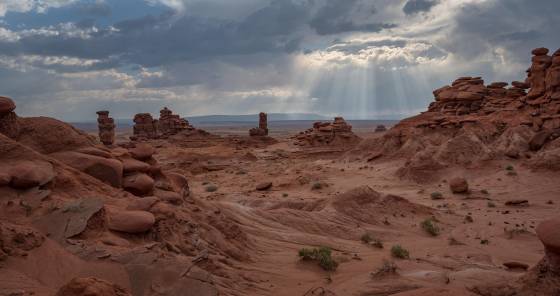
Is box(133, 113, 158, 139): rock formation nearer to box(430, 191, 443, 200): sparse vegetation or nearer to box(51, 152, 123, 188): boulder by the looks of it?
box(430, 191, 443, 200): sparse vegetation

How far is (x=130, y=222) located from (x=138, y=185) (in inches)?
88.3

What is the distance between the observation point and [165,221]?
7.23 metres

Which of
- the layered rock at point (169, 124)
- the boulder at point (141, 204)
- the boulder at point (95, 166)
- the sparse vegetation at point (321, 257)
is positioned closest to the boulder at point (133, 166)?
the boulder at point (95, 166)

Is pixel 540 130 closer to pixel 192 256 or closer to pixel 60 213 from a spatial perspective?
pixel 192 256

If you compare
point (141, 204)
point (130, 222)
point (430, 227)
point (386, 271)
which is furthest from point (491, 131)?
point (130, 222)

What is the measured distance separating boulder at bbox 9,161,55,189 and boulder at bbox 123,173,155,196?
1.67 m

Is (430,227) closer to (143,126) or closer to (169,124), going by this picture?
(169,124)

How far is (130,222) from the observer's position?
259 inches

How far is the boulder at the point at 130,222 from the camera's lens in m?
6.51

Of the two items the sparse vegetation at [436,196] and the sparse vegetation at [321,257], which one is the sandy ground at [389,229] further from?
the sparse vegetation at [436,196]

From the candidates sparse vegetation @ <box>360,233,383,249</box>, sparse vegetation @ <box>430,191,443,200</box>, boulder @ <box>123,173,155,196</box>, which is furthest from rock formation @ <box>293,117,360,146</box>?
boulder @ <box>123,173,155,196</box>

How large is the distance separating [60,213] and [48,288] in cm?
177

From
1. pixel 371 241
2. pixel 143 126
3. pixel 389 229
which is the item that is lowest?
pixel 389 229

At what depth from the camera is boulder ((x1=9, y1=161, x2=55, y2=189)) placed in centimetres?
661
